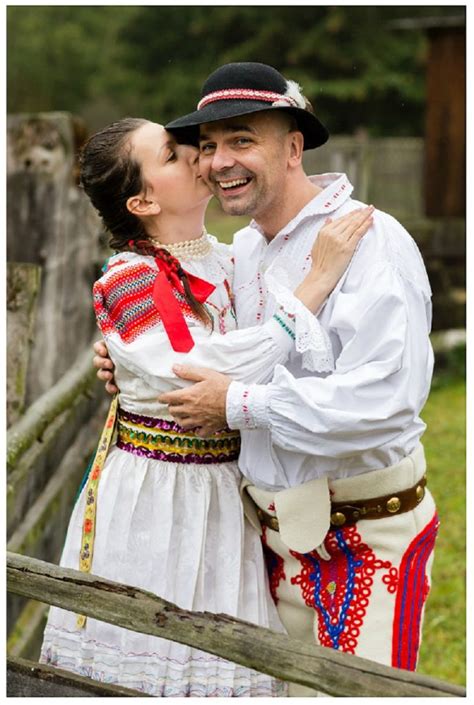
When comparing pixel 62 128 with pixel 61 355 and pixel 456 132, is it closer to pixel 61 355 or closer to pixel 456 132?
pixel 61 355

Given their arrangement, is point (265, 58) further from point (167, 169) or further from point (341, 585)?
point (341, 585)

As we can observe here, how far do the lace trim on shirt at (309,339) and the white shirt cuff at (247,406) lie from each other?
14 centimetres

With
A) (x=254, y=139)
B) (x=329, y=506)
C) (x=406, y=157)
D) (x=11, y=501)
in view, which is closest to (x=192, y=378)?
(x=329, y=506)

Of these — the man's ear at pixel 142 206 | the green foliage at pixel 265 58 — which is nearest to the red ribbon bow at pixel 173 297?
the man's ear at pixel 142 206

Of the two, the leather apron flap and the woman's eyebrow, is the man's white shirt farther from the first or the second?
the woman's eyebrow

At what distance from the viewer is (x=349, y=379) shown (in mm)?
2459

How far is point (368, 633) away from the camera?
8.98ft

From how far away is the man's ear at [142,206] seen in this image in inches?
112

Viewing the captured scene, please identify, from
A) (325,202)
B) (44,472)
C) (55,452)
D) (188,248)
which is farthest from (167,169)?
(55,452)

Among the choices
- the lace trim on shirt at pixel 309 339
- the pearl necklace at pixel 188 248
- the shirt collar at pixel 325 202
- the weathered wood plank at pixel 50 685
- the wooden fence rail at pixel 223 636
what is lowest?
the weathered wood plank at pixel 50 685

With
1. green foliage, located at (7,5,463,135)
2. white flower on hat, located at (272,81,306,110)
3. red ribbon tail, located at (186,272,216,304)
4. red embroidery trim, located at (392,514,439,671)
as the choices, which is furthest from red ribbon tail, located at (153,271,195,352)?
green foliage, located at (7,5,463,135)

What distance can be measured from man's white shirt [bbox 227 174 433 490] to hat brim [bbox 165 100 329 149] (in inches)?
7.0

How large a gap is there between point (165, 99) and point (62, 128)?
23961 millimetres

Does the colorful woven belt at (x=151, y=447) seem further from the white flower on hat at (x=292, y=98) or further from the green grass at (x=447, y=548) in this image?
the green grass at (x=447, y=548)
